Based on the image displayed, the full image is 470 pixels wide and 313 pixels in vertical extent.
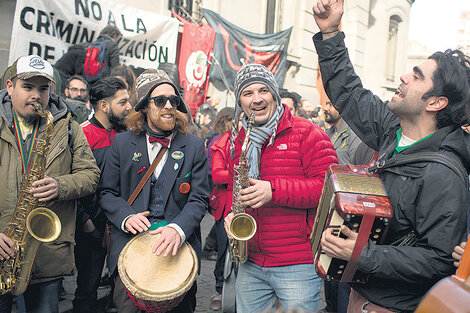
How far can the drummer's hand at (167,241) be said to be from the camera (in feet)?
9.45

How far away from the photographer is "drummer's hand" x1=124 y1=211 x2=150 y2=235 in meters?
2.92

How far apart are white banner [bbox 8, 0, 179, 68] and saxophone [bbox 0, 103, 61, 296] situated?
4025mm

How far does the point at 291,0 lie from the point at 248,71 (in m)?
13.5

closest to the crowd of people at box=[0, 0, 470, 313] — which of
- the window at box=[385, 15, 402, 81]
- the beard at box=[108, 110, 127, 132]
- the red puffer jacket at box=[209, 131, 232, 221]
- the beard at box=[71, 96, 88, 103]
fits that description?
the beard at box=[108, 110, 127, 132]

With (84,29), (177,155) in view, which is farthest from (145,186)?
(84,29)

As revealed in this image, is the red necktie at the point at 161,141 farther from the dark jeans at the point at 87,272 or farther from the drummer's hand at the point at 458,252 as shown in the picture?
the drummer's hand at the point at 458,252

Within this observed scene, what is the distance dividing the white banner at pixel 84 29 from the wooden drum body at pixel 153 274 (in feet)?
15.5

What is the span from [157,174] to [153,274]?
0.78 m

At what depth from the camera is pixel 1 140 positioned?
3059mm

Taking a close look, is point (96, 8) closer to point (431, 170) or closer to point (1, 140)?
point (1, 140)

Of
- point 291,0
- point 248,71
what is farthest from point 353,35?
point 248,71

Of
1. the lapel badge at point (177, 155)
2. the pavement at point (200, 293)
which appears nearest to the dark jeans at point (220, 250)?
the pavement at point (200, 293)

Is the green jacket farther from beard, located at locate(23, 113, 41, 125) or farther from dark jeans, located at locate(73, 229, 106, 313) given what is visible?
dark jeans, located at locate(73, 229, 106, 313)

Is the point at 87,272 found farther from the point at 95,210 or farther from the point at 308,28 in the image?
the point at 308,28
